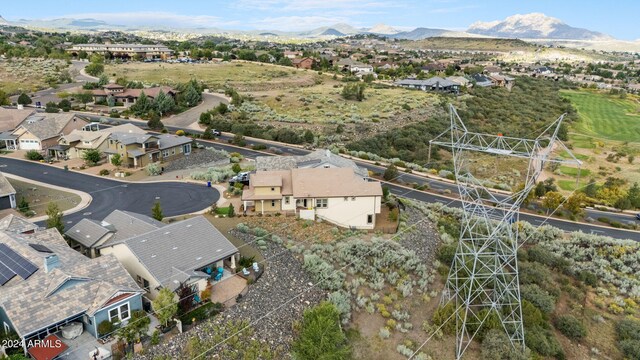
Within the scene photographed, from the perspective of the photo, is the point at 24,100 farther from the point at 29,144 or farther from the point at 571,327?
the point at 571,327

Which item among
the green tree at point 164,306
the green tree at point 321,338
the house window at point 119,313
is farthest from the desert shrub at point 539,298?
the house window at point 119,313

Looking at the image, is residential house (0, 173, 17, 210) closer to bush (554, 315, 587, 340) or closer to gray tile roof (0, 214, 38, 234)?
gray tile roof (0, 214, 38, 234)

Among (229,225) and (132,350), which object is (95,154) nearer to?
(229,225)

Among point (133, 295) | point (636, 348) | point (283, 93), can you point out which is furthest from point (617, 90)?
point (133, 295)

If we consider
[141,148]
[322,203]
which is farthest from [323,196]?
[141,148]

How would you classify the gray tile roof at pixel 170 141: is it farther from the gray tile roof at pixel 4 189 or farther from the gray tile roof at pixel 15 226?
the gray tile roof at pixel 15 226

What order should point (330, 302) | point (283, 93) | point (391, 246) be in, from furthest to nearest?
point (283, 93) < point (391, 246) < point (330, 302)

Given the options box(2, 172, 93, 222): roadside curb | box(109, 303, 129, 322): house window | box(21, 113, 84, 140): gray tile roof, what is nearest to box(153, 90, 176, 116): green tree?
box(21, 113, 84, 140): gray tile roof
